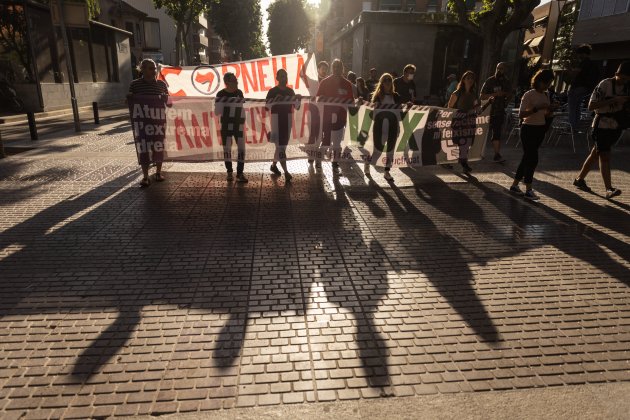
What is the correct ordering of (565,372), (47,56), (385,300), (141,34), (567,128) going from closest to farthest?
(565,372)
(385,300)
(567,128)
(47,56)
(141,34)

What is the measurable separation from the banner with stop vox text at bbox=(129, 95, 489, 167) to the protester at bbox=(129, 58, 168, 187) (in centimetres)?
2

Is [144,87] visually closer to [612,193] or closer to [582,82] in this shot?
[612,193]

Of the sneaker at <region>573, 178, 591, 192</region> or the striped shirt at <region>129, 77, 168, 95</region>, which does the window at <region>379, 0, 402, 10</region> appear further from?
the striped shirt at <region>129, 77, 168, 95</region>

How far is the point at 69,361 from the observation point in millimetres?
2824

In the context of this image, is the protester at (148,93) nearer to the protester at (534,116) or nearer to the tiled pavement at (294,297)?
the tiled pavement at (294,297)

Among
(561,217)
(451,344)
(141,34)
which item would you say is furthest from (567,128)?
(141,34)

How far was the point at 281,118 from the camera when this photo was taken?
25.3 feet

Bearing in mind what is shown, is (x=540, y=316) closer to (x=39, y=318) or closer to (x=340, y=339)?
(x=340, y=339)

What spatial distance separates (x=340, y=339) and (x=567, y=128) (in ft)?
36.5

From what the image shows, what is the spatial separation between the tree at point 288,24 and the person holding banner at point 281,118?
63520 millimetres

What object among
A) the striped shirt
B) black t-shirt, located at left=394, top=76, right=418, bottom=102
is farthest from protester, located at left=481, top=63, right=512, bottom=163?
the striped shirt

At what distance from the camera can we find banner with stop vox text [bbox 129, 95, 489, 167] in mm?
7457

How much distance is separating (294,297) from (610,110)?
5.94 metres

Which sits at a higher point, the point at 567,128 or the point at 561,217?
the point at 567,128
